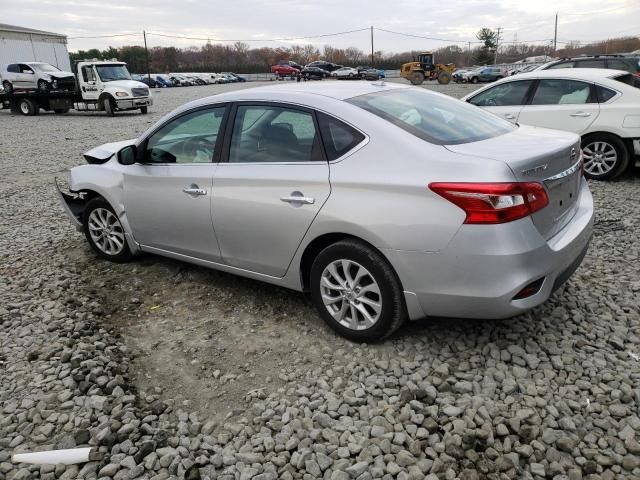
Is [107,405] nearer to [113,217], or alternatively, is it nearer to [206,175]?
[206,175]

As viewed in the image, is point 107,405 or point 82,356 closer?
point 107,405

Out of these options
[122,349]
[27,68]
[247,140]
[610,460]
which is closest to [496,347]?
[610,460]

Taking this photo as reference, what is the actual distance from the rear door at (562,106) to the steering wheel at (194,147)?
5.61 metres

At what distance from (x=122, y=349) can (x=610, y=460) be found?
298 cm

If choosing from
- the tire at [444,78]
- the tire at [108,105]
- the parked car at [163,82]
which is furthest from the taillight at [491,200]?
the parked car at [163,82]

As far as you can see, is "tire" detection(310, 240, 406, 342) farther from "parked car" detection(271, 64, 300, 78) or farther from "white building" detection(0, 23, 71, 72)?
"parked car" detection(271, 64, 300, 78)

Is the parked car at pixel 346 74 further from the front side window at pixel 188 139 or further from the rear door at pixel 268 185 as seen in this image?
the rear door at pixel 268 185

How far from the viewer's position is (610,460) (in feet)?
7.84

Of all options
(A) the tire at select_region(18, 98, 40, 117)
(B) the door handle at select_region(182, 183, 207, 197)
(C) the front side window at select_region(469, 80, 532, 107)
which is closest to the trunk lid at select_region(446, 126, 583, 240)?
(B) the door handle at select_region(182, 183, 207, 197)

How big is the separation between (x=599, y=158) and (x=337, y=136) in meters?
5.66

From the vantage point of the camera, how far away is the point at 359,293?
329 centimetres

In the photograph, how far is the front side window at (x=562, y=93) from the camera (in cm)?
742

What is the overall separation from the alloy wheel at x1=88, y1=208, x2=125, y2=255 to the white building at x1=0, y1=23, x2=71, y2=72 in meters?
38.9

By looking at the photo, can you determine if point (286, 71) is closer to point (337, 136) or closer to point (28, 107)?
point (28, 107)
